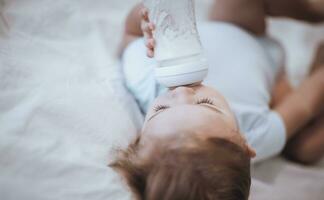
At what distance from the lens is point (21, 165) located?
523mm

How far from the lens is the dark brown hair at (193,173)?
0.45 m

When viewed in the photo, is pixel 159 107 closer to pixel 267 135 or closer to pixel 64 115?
pixel 64 115

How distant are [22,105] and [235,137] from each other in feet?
1.02

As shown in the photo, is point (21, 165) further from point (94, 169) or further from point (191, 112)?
point (191, 112)

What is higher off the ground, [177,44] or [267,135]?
[177,44]

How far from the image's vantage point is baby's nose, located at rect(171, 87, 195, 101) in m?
0.51

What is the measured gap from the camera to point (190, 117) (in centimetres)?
49

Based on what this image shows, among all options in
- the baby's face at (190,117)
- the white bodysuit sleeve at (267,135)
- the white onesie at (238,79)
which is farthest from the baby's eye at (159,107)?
the white bodysuit sleeve at (267,135)

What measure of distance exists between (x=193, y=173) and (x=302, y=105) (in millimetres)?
427

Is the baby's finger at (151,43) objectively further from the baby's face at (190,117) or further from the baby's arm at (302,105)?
the baby's arm at (302,105)

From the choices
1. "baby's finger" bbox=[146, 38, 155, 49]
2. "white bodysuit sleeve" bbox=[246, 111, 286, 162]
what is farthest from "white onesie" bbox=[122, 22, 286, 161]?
"baby's finger" bbox=[146, 38, 155, 49]

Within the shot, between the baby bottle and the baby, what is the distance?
0.08 ft

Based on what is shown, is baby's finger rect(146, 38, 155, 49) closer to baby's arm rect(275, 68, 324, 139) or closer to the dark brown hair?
the dark brown hair

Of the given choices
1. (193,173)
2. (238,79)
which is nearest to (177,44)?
(193,173)
